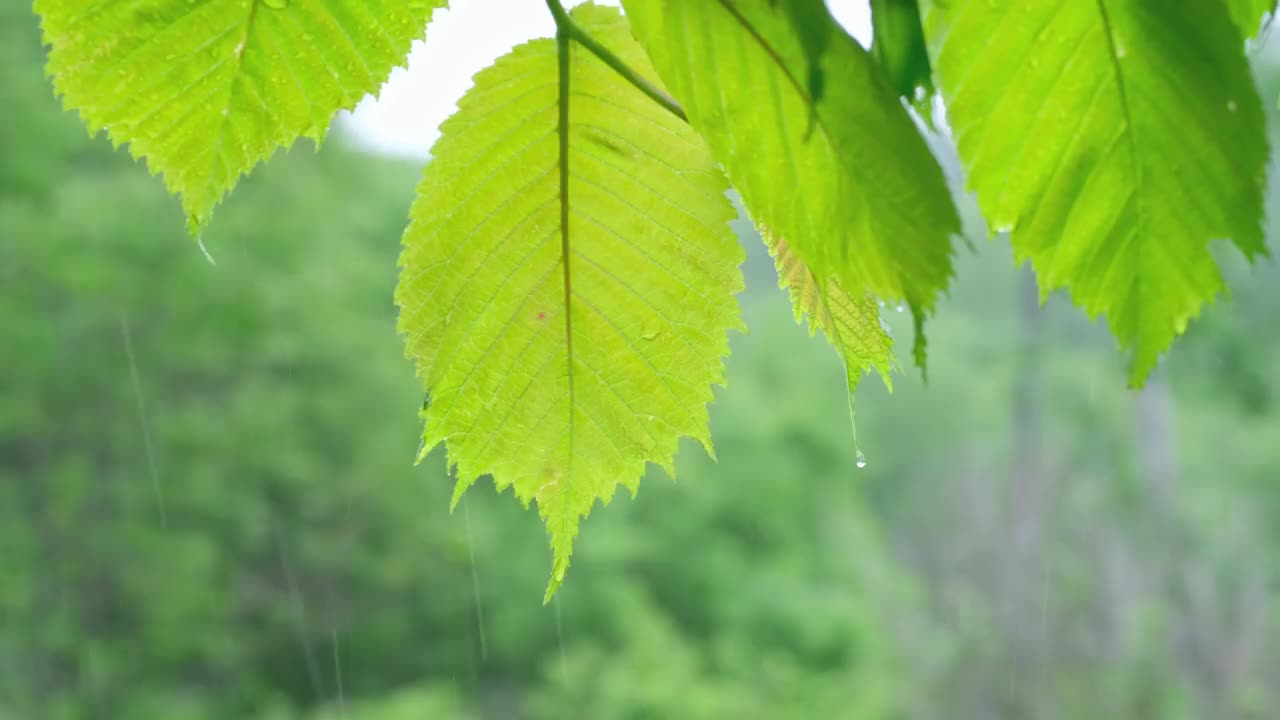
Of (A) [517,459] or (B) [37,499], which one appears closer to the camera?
(A) [517,459]

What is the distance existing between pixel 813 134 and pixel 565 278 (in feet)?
0.16

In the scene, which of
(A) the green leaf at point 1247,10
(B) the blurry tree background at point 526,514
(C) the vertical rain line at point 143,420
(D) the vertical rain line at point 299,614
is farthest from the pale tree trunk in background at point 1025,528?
(A) the green leaf at point 1247,10

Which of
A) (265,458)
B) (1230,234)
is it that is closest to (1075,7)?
(1230,234)

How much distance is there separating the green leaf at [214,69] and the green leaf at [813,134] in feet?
0.14

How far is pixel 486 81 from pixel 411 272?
0.03 meters

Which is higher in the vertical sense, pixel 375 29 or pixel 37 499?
pixel 37 499

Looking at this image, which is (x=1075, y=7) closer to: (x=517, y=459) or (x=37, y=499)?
(x=517, y=459)

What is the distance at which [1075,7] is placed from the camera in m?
0.15

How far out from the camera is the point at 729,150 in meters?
0.14

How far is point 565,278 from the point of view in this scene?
168 mm

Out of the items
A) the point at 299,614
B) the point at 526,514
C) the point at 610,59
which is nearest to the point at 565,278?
the point at 610,59

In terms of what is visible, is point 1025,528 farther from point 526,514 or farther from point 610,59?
point 610,59

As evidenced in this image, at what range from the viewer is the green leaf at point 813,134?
0.14m

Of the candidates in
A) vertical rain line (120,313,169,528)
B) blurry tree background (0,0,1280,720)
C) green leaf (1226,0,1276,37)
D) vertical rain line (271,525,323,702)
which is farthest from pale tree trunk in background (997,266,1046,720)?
green leaf (1226,0,1276,37)
